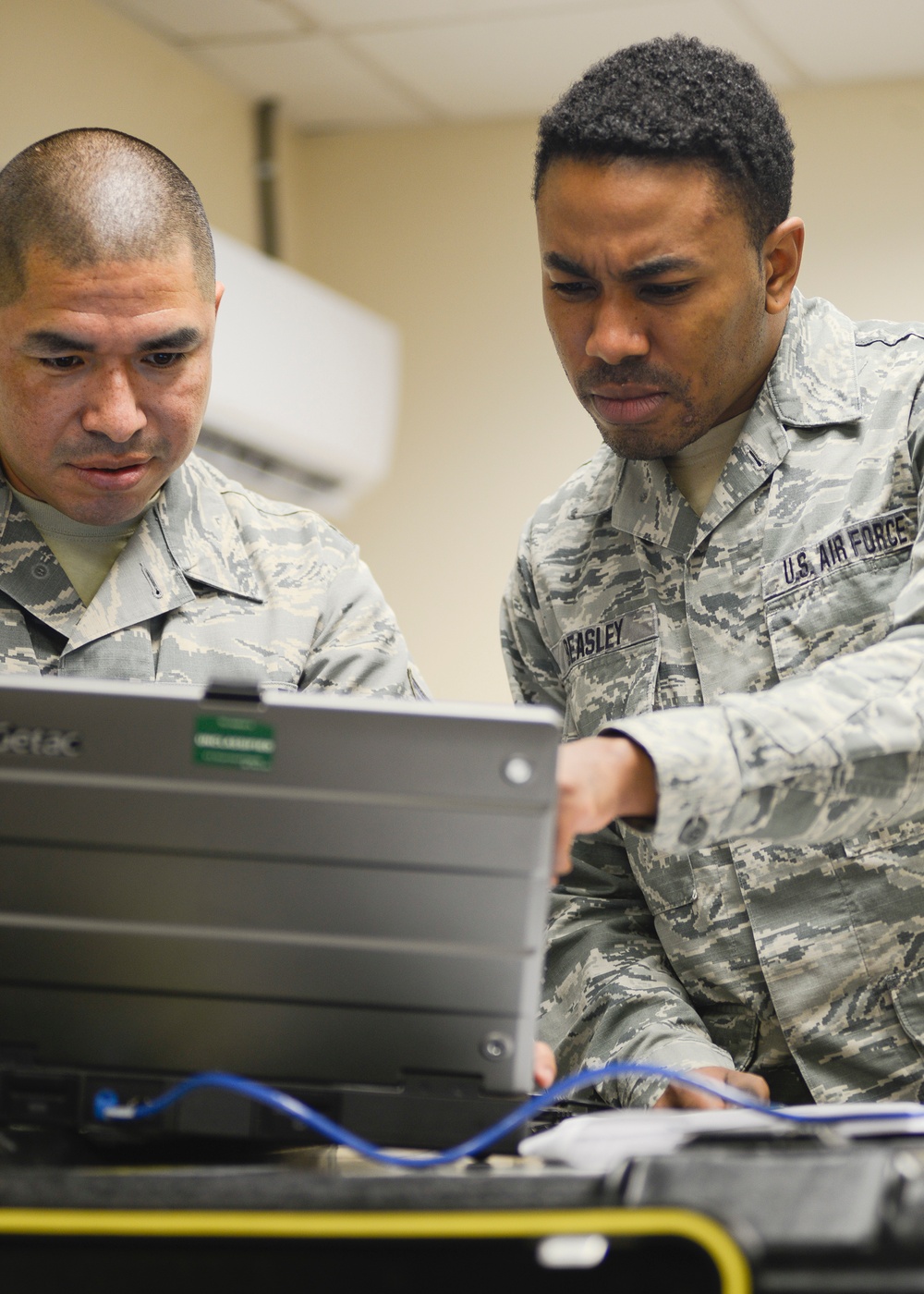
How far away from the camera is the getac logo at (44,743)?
754 millimetres

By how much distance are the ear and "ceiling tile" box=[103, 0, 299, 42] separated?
1948 millimetres

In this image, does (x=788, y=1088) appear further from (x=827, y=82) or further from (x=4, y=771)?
(x=827, y=82)

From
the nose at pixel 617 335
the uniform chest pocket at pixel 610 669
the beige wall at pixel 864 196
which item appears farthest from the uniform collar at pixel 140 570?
the beige wall at pixel 864 196

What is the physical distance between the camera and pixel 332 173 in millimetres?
3688

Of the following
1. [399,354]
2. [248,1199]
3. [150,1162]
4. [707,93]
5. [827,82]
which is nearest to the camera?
[248,1199]

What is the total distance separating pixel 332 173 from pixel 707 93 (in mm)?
2595

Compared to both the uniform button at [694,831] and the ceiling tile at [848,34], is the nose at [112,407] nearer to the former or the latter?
the uniform button at [694,831]

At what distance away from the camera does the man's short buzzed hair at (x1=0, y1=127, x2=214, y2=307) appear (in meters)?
1.29

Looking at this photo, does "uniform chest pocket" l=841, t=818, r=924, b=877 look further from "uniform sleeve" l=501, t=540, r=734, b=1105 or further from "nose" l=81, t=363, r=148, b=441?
"nose" l=81, t=363, r=148, b=441

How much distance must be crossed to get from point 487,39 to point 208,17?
0.62 meters

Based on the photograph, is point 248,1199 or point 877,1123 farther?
point 877,1123

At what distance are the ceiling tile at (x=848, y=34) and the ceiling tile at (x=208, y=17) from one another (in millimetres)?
1002

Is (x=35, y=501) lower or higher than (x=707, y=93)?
lower

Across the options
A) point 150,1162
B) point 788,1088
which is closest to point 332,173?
point 788,1088
